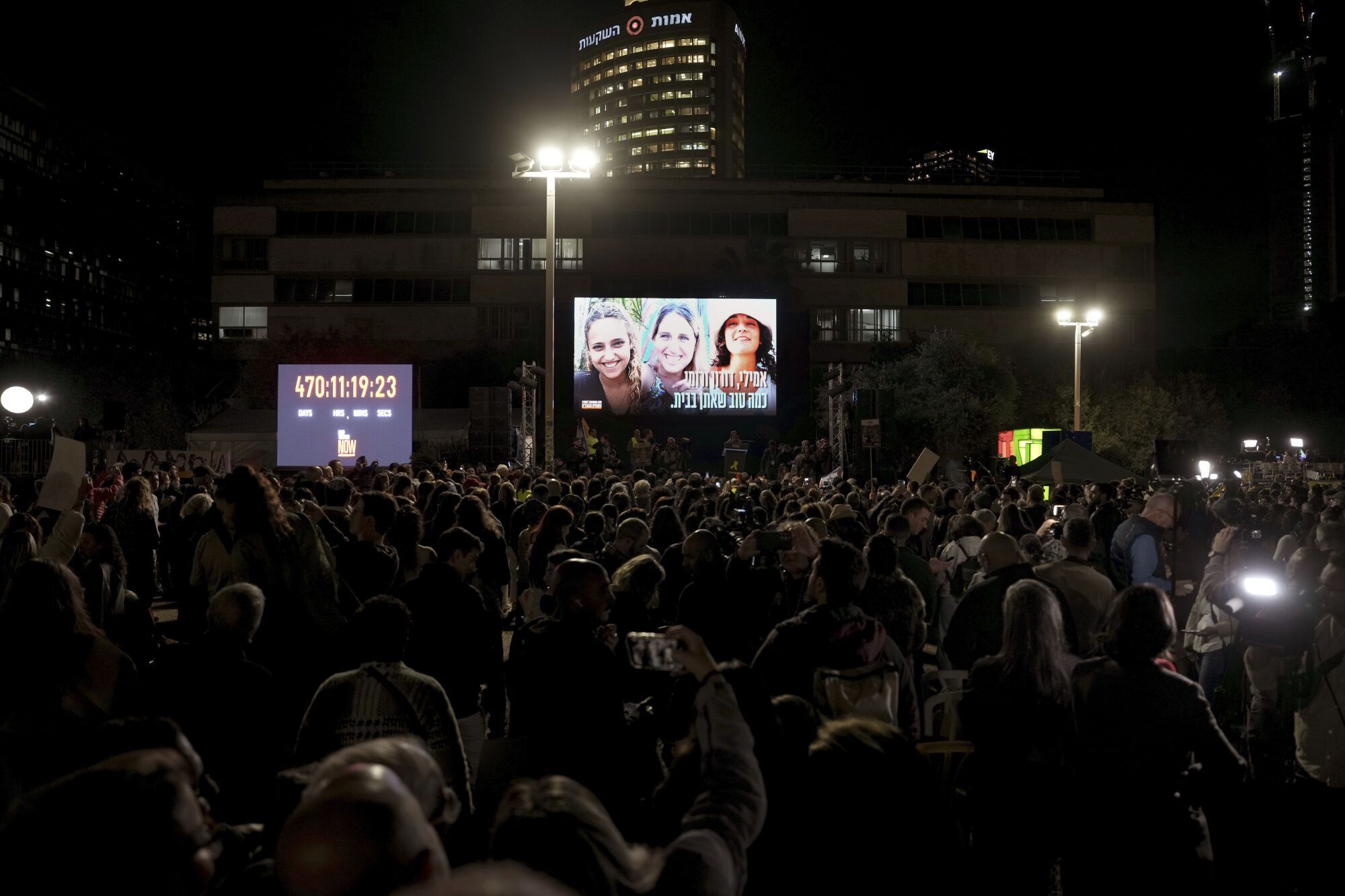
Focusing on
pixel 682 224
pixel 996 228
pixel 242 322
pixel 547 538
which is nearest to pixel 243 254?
pixel 242 322

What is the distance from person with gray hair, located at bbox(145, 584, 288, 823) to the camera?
3.76 meters

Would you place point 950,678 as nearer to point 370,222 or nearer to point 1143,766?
point 1143,766

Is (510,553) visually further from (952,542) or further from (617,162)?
(617,162)

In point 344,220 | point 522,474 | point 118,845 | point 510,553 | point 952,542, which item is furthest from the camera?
point 344,220

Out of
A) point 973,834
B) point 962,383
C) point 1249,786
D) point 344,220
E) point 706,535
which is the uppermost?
point 344,220

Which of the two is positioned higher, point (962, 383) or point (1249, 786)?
point (962, 383)

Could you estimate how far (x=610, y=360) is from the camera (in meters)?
39.9

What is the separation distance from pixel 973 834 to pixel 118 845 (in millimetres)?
3323

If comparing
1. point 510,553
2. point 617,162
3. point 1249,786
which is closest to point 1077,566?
point 1249,786

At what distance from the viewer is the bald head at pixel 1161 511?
7645mm

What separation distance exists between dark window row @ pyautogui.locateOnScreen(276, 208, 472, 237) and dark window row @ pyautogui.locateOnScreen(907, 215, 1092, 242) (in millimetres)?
24658

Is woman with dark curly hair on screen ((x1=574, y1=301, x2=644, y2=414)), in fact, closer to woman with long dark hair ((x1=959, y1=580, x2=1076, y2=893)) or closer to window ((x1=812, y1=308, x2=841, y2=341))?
window ((x1=812, y1=308, x2=841, y2=341))

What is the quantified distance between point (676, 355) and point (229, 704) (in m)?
36.1

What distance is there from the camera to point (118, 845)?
67.6 inches
